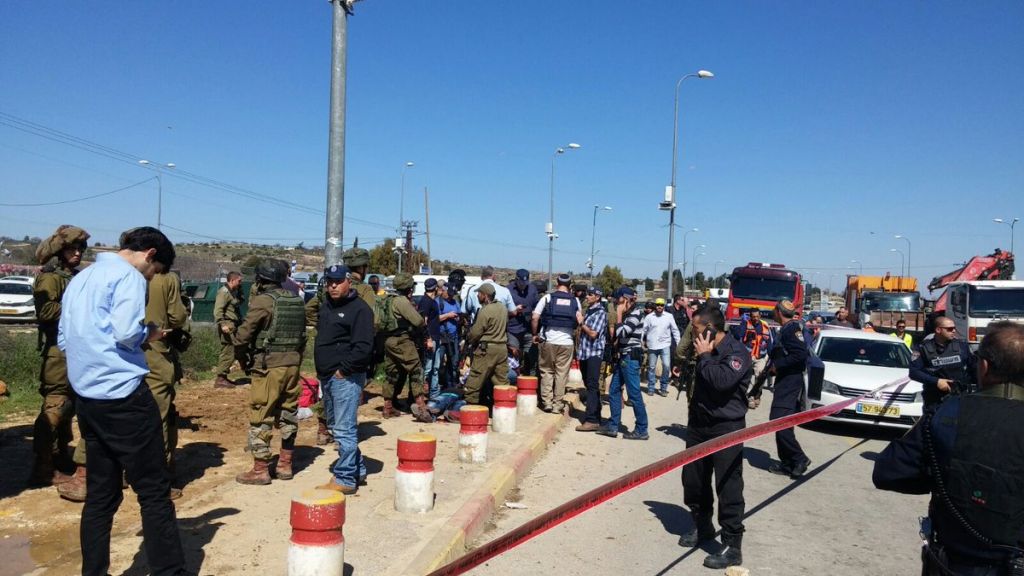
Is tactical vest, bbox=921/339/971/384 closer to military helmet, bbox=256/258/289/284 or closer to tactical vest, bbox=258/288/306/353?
tactical vest, bbox=258/288/306/353

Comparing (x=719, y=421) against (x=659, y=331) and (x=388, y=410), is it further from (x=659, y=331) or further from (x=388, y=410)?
(x=659, y=331)

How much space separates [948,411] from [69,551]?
5.21 metres

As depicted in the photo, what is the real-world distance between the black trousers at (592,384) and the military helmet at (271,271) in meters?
4.79

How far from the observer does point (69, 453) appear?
655cm

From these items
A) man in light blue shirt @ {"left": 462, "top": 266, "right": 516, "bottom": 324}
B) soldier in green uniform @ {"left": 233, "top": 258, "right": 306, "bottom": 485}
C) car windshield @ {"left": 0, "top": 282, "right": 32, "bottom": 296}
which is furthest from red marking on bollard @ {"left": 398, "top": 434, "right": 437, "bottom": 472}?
car windshield @ {"left": 0, "top": 282, "right": 32, "bottom": 296}

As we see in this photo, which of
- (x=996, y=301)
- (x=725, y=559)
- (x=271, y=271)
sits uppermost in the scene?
(x=271, y=271)

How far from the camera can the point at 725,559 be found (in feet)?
17.5

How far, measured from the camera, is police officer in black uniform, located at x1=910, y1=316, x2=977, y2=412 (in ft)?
24.7

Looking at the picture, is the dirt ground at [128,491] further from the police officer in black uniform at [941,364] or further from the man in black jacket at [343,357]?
the police officer in black uniform at [941,364]

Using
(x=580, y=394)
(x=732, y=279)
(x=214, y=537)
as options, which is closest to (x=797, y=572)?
(x=214, y=537)

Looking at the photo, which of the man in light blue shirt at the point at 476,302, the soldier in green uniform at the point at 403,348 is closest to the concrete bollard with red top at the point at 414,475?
the soldier in green uniform at the point at 403,348

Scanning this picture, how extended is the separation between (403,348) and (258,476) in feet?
10.2

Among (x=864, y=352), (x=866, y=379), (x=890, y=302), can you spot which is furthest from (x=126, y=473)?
(x=890, y=302)

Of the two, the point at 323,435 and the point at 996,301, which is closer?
the point at 323,435
